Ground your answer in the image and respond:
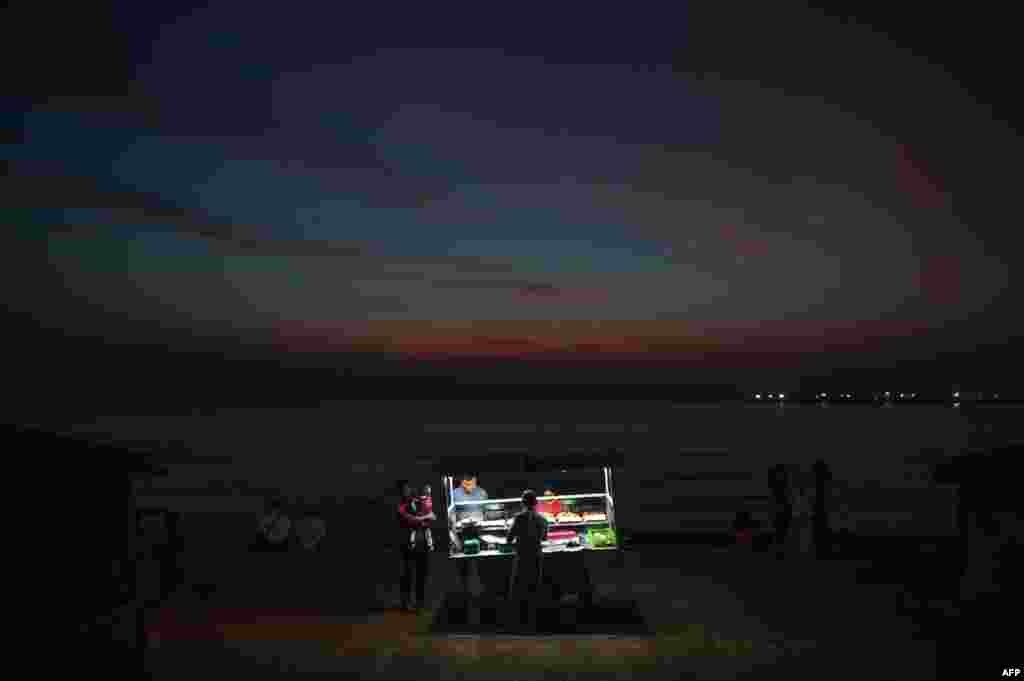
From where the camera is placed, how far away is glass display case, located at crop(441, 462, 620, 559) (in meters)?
12.1

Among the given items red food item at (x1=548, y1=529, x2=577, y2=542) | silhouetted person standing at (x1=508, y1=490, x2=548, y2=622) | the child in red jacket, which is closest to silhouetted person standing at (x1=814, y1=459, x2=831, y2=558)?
red food item at (x1=548, y1=529, x2=577, y2=542)

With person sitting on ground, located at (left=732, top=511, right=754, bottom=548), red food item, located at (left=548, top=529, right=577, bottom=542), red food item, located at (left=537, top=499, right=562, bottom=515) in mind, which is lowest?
person sitting on ground, located at (left=732, top=511, right=754, bottom=548)

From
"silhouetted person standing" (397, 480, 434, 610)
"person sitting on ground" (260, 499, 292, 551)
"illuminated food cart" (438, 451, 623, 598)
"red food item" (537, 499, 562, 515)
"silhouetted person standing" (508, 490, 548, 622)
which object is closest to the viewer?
"silhouetted person standing" (508, 490, 548, 622)

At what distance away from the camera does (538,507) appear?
41.1ft

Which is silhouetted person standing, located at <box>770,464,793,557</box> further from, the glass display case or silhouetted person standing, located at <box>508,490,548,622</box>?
silhouetted person standing, located at <box>508,490,548,622</box>

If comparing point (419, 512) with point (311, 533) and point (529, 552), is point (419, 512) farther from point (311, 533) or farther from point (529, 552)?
point (311, 533)

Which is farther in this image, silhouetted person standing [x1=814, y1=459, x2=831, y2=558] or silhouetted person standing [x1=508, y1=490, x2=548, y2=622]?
silhouetted person standing [x1=814, y1=459, x2=831, y2=558]

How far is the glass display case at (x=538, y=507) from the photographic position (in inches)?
478

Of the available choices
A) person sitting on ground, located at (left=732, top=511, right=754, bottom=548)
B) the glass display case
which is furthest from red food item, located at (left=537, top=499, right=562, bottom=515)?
person sitting on ground, located at (left=732, top=511, right=754, bottom=548)

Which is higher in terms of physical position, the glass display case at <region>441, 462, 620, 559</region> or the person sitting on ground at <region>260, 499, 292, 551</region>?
the glass display case at <region>441, 462, 620, 559</region>

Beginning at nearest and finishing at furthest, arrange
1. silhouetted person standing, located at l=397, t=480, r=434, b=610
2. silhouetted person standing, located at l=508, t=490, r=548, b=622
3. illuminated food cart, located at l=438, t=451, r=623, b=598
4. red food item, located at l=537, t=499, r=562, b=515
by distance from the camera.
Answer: silhouetted person standing, located at l=508, t=490, r=548, b=622 < illuminated food cart, located at l=438, t=451, r=623, b=598 < silhouetted person standing, located at l=397, t=480, r=434, b=610 < red food item, located at l=537, t=499, r=562, b=515

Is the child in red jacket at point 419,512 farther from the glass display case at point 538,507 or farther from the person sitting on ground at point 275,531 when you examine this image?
the person sitting on ground at point 275,531

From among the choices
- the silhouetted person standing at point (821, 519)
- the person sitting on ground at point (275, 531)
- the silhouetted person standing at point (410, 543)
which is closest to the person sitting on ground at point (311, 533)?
the person sitting on ground at point (275, 531)

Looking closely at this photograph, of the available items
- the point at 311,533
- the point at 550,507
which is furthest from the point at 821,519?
the point at 311,533
